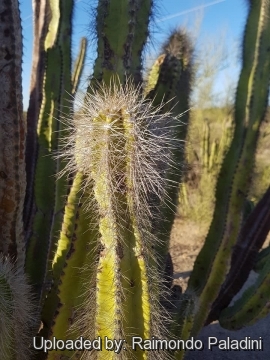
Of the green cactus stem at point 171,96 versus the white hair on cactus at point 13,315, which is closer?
the white hair on cactus at point 13,315

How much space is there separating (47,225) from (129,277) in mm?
1595

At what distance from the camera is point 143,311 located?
5.79ft

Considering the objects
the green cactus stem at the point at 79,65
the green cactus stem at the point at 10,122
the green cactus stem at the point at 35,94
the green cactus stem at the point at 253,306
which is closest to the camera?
the green cactus stem at the point at 10,122

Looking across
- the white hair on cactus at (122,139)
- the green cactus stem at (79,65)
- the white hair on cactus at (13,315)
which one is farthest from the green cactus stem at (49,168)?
the green cactus stem at (79,65)

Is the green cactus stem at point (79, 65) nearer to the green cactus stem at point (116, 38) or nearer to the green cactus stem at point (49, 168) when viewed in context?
the green cactus stem at point (49, 168)

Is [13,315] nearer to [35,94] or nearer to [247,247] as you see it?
[35,94]

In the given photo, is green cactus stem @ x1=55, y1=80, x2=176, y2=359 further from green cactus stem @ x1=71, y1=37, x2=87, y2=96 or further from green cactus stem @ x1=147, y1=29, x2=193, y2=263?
green cactus stem @ x1=71, y1=37, x2=87, y2=96

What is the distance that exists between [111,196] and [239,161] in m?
2.00

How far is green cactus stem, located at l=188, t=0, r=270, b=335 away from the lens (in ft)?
11.4

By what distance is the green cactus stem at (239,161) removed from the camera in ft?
11.4

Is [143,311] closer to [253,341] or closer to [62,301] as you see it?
[62,301]

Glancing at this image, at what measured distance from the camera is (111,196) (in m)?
1.73

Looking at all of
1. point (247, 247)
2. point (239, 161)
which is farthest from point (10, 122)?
point (247, 247)

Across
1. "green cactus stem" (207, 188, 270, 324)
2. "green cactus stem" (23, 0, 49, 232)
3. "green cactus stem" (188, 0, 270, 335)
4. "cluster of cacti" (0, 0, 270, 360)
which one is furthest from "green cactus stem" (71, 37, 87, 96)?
"green cactus stem" (207, 188, 270, 324)
